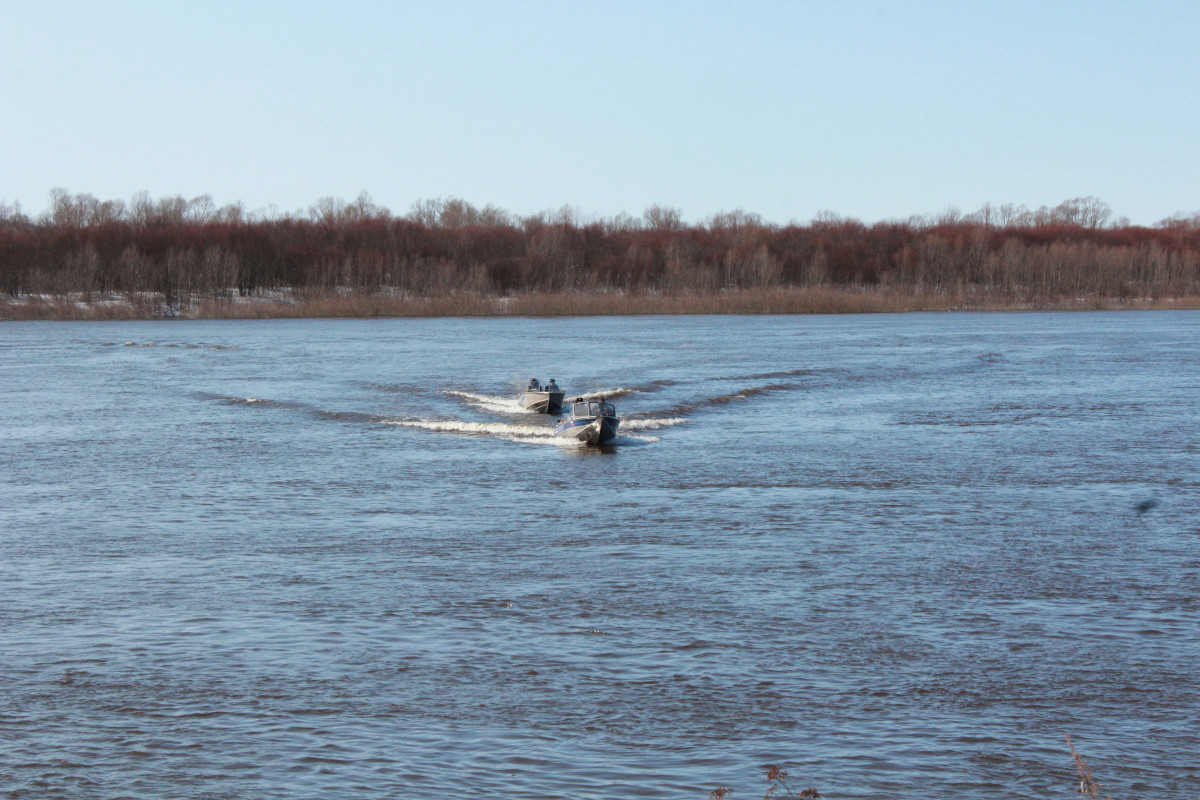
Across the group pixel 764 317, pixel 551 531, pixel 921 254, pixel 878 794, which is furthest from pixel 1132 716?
pixel 921 254

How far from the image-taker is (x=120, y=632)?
40.9ft

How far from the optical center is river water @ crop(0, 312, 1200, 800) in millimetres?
9305

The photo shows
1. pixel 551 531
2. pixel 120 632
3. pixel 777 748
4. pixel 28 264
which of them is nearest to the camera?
pixel 777 748

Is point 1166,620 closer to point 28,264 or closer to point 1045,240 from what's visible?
point 28,264

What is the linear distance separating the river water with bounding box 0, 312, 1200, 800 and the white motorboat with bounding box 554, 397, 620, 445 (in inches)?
13.4

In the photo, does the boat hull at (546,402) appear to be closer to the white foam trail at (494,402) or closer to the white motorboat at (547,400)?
the white motorboat at (547,400)

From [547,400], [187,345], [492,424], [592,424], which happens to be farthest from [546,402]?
[187,345]

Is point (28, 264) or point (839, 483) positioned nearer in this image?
point (839, 483)

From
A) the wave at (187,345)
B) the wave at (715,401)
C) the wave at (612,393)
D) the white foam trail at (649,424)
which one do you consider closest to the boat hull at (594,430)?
the white foam trail at (649,424)

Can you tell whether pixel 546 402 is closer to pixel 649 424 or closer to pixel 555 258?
pixel 649 424

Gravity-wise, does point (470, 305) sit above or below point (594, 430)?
above

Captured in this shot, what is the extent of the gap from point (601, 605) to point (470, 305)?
81.7 meters

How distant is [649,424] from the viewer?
101ft

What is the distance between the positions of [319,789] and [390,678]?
2318mm
